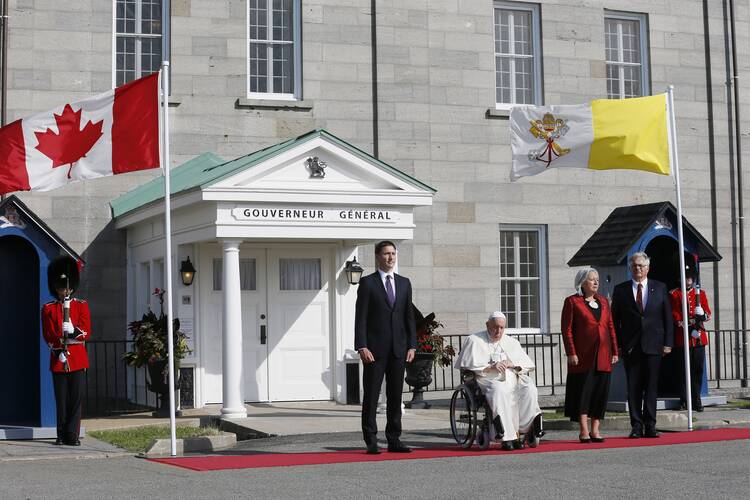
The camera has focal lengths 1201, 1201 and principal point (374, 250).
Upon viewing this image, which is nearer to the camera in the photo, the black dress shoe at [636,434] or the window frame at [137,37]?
the black dress shoe at [636,434]

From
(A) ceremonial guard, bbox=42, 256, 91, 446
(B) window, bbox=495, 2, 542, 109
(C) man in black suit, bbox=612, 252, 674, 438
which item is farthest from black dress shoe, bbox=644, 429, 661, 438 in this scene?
(B) window, bbox=495, 2, 542, 109

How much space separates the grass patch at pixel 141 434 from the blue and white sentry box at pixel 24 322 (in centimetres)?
80

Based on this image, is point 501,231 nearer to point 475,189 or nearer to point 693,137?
point 475,189

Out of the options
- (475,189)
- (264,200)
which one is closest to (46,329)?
(264,200)

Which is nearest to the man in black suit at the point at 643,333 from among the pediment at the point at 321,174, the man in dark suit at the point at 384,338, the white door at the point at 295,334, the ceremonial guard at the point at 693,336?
the ceremonial guard at the point at 693,336

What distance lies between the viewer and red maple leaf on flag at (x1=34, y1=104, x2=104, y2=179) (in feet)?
44.6

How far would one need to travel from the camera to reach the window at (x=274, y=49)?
20.4 metres

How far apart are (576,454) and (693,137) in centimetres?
1264

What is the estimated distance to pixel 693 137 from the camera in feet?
76.2

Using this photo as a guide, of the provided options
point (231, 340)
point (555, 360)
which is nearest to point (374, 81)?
point (555, 360)

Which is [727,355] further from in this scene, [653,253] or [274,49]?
[274,49]

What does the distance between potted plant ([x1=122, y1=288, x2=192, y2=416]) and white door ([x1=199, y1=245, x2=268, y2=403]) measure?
0.62 metres

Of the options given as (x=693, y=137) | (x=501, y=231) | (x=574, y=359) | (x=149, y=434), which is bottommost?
(x=149, y=434)

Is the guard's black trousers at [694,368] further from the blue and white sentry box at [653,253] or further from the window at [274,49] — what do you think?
the window at [274,49]
